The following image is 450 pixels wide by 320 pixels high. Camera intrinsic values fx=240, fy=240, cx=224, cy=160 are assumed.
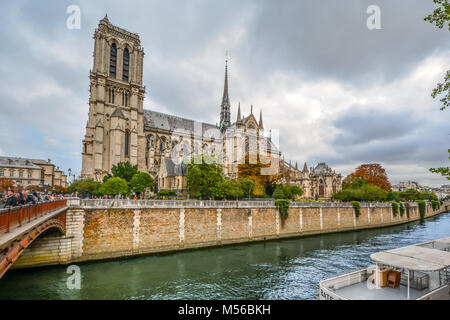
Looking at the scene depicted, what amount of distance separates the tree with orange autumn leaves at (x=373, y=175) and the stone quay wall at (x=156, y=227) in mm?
41709

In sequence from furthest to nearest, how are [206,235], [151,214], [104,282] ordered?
1. [206,235]
2. [151,214]
3. [104,282]

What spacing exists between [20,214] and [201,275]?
10961 millimetres

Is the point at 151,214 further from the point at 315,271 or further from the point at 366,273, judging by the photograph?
the point at 366,273

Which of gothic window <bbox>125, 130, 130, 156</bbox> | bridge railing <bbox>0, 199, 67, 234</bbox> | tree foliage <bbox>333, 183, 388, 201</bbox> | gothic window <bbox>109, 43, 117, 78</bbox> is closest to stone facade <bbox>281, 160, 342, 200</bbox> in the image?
tree foliage <bbox>333, 183, 388, 201</bbox>

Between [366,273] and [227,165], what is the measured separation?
4887cm

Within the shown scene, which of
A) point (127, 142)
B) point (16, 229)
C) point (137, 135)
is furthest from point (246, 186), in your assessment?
point (16, 229)

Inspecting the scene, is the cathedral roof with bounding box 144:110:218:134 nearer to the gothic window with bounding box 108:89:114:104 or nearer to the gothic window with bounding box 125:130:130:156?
the gothic window with bounding box 125:130:130:156

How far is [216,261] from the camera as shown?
62.7ft

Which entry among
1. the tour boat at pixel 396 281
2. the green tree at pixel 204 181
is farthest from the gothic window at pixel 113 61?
the tour boat at pixel 396 281

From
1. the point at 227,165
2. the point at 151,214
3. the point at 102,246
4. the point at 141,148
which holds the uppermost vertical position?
the point at 141,148

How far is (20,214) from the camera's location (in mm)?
8719
